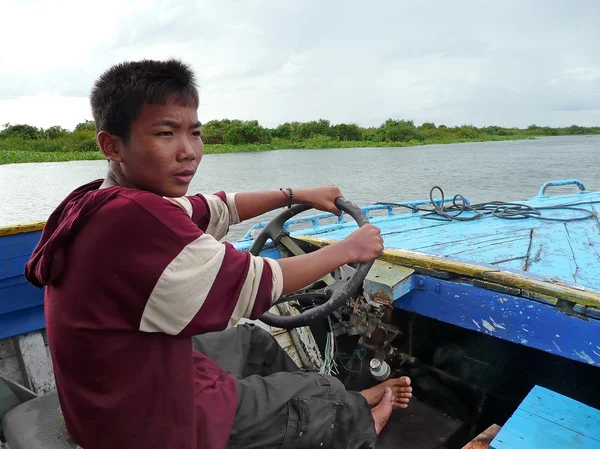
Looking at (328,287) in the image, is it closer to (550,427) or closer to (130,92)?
(550,427)

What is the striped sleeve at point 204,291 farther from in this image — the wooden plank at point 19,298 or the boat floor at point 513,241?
the boat floor at point 513,241

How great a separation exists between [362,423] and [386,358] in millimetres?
976

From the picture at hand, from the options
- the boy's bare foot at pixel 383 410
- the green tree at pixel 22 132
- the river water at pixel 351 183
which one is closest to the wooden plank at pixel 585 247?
the boy's bare foot at pixel 383 410

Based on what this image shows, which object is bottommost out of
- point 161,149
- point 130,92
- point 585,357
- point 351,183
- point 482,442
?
point 351,183

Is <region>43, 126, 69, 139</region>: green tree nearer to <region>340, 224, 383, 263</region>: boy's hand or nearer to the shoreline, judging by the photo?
the shoreline

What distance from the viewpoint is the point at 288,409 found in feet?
4.61

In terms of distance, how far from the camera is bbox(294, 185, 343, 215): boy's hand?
1.82 metres

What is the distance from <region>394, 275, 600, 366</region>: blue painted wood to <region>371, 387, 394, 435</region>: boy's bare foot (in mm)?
438

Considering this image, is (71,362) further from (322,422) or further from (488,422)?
(488,422)

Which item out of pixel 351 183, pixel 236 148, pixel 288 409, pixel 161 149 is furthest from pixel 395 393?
pixel 236 148

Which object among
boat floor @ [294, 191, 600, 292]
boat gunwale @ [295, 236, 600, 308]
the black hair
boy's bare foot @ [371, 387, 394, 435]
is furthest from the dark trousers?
boat floor @ [294, 191, 600, 292]

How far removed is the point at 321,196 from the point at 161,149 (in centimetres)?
84

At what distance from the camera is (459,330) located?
2518 millimetres

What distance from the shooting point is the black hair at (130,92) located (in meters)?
1.09
